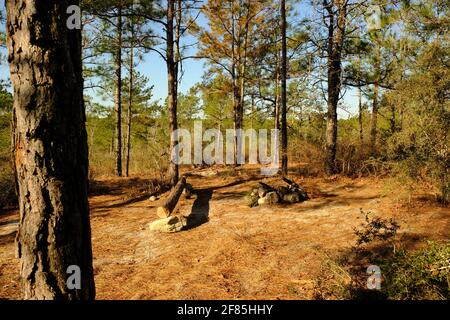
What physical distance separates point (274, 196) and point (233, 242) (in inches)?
120

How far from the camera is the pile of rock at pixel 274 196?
347 inches

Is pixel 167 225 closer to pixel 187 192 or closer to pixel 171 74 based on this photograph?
pixel 187 192

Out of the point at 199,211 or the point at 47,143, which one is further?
the point at 199,211

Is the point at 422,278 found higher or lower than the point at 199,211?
higher

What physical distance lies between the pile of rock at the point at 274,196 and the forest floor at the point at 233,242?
289 mm

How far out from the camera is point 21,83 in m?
2.04

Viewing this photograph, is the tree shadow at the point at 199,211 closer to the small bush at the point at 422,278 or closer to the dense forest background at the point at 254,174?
the dense forest background at the point at 254,174

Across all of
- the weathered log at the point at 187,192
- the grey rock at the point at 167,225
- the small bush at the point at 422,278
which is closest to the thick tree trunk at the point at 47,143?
the small bush at the point at 422,278

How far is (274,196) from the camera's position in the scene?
888 centimetres

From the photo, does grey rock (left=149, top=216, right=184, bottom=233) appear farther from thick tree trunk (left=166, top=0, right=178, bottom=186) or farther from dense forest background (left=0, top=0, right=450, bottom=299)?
thick tree trunk (left=166, top=0, right=178, bottom=186)

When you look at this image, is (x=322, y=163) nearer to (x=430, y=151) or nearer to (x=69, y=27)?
(x=430, y=151)

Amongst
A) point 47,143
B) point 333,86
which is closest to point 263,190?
point 333,86

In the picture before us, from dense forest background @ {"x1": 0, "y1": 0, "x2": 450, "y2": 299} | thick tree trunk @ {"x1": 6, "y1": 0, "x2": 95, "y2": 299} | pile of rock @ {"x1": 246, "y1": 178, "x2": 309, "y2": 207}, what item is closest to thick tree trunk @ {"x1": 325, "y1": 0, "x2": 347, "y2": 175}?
dense forest background @ {"x1": 0, "y1": 0, "x2": 450, "y2": 299}
